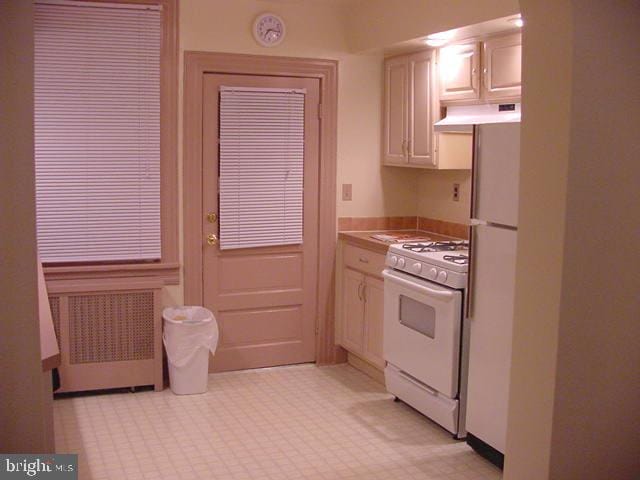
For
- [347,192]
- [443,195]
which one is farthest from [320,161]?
[443,195]

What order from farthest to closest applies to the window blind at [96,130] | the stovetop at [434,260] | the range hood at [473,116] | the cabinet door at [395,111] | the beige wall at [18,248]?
the cabinet door at [395,111] < the window blind at [96,130] < the range hood at [473,116] < the stovetop at [434,260] < the beige wall at [18,248]

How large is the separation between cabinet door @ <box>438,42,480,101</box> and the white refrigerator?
0.69 metres

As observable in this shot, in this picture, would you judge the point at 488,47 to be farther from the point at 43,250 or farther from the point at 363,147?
the point at 43,250

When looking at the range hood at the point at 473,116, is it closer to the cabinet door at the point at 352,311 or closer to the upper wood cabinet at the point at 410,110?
the upper wood cabinet at the point at 410,110

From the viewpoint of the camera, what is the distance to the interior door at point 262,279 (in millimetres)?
4938

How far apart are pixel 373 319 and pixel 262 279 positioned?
834mm

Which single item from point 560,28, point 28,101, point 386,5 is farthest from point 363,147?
point 28,101

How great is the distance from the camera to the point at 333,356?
17.6ft

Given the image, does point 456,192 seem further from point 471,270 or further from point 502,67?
point 471,270

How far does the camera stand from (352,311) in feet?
16.8

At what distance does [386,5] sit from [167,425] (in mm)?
2795

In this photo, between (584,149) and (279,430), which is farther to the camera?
(279,430)

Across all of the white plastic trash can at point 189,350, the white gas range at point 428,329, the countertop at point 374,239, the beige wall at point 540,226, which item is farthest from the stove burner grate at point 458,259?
the white plastic trash can at point 189,350

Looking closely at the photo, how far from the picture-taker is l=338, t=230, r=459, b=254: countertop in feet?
15.4
